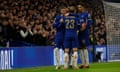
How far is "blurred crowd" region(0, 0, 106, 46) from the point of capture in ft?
76.4

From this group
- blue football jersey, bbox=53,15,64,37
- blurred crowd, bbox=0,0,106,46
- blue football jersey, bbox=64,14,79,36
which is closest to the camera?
blue football jersey, bbox=64,14,79,36

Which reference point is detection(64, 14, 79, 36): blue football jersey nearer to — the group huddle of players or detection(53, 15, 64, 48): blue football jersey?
the group huddle of players

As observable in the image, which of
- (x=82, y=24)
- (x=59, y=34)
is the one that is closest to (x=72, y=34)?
(x=82, y=24)

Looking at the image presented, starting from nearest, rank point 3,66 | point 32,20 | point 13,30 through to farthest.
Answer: point 3,66 < point 13,30 < point 32,20

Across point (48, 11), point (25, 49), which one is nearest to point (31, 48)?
point (25, 49)

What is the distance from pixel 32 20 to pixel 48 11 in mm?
2498

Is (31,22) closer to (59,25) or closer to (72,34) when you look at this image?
(59,25)

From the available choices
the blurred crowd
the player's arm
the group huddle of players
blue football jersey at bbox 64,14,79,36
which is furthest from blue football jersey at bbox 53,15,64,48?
the blurred crowd

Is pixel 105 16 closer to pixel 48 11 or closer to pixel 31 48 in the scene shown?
pixel 48 11

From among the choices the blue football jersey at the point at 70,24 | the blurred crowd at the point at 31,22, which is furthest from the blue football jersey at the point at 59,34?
the blurred crowd at the point at 31,22

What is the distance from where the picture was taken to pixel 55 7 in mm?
28344

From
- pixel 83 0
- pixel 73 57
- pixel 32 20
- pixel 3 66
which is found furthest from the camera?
pixel 83 0

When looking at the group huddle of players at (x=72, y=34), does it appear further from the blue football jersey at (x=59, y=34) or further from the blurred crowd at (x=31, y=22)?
the blurred crowd at (x=31, y=22)

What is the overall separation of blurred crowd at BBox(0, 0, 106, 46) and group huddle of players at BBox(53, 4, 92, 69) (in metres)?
5.34
